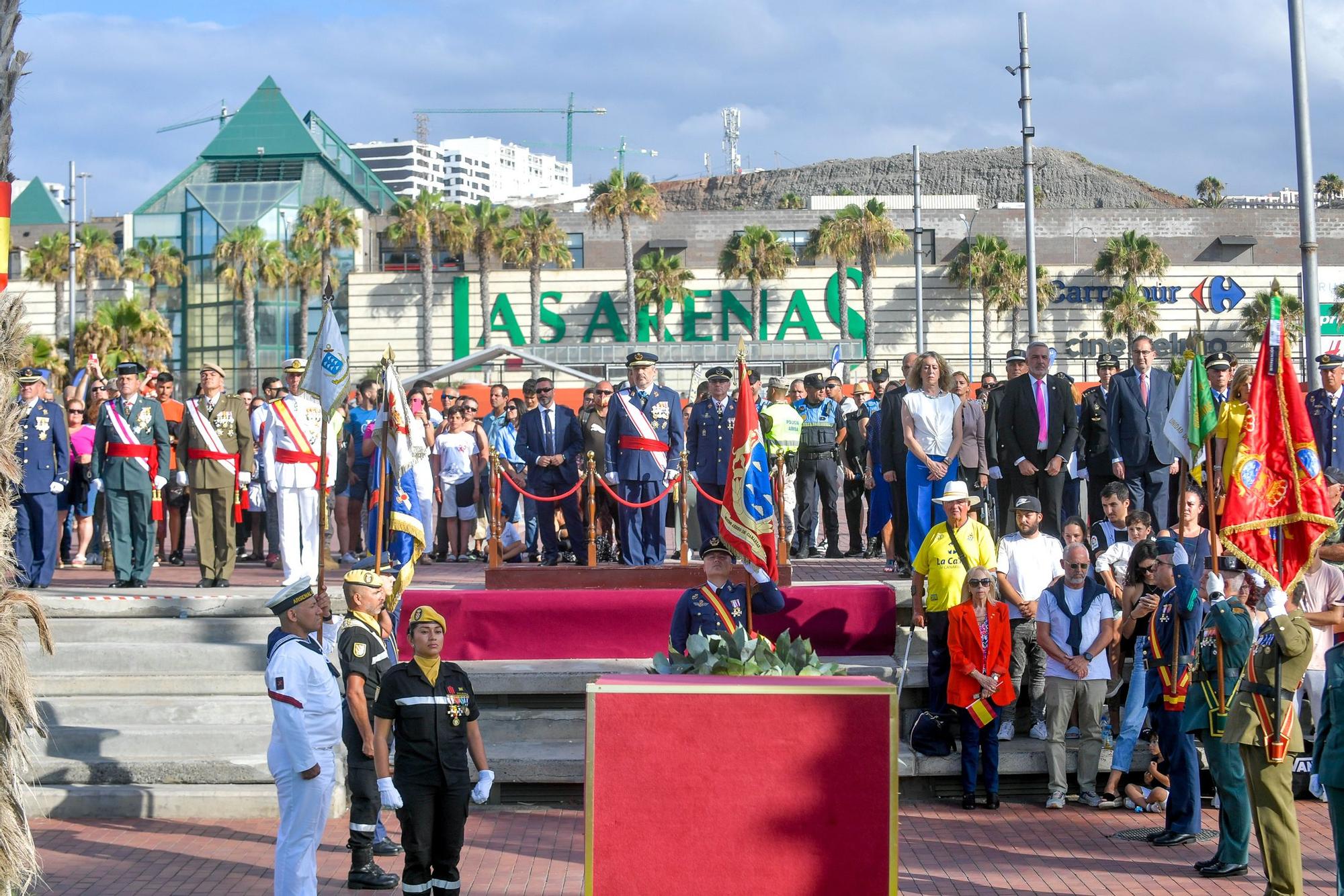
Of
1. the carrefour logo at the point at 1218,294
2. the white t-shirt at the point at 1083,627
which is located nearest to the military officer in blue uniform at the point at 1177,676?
the white t-shirt at the point at 1083,627

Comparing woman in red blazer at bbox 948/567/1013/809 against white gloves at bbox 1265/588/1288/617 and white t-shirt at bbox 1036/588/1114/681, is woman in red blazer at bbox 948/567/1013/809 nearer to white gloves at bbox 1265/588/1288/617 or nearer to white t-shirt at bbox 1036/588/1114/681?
white t-shirt at bbox 1036/588/1114/681

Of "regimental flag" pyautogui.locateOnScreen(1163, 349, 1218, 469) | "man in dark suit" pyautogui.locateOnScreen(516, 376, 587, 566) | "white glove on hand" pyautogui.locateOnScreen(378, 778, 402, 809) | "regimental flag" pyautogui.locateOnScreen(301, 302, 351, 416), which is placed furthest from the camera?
"man in dark suit" pyautogui.locateOnScreen(516, 376, 587, 566)

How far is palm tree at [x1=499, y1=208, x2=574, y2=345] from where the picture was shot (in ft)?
191

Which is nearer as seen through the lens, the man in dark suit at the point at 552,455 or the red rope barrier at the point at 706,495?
the red rope barrier at the point at 706,495

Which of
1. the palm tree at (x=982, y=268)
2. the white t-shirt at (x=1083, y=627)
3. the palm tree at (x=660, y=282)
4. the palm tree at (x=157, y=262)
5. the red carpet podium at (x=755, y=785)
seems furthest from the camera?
the palm tree at (x=157, y=262)

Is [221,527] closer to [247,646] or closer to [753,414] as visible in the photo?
[247,646]

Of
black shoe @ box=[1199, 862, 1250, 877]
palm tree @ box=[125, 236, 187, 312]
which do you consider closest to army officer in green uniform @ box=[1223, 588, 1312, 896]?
black shoe @ box=[1199, 862, 1250, 877]

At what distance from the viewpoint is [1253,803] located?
23.3 ft

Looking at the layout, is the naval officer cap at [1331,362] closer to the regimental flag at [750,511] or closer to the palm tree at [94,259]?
the regimental flag at [750,511]

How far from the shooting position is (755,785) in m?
5.89

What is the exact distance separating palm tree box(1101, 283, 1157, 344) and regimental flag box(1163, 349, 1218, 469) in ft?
161

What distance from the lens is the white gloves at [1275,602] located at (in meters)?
7.58

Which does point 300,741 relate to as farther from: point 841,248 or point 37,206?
point 37,206

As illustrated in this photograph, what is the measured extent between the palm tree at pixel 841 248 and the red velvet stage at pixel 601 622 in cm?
4800
